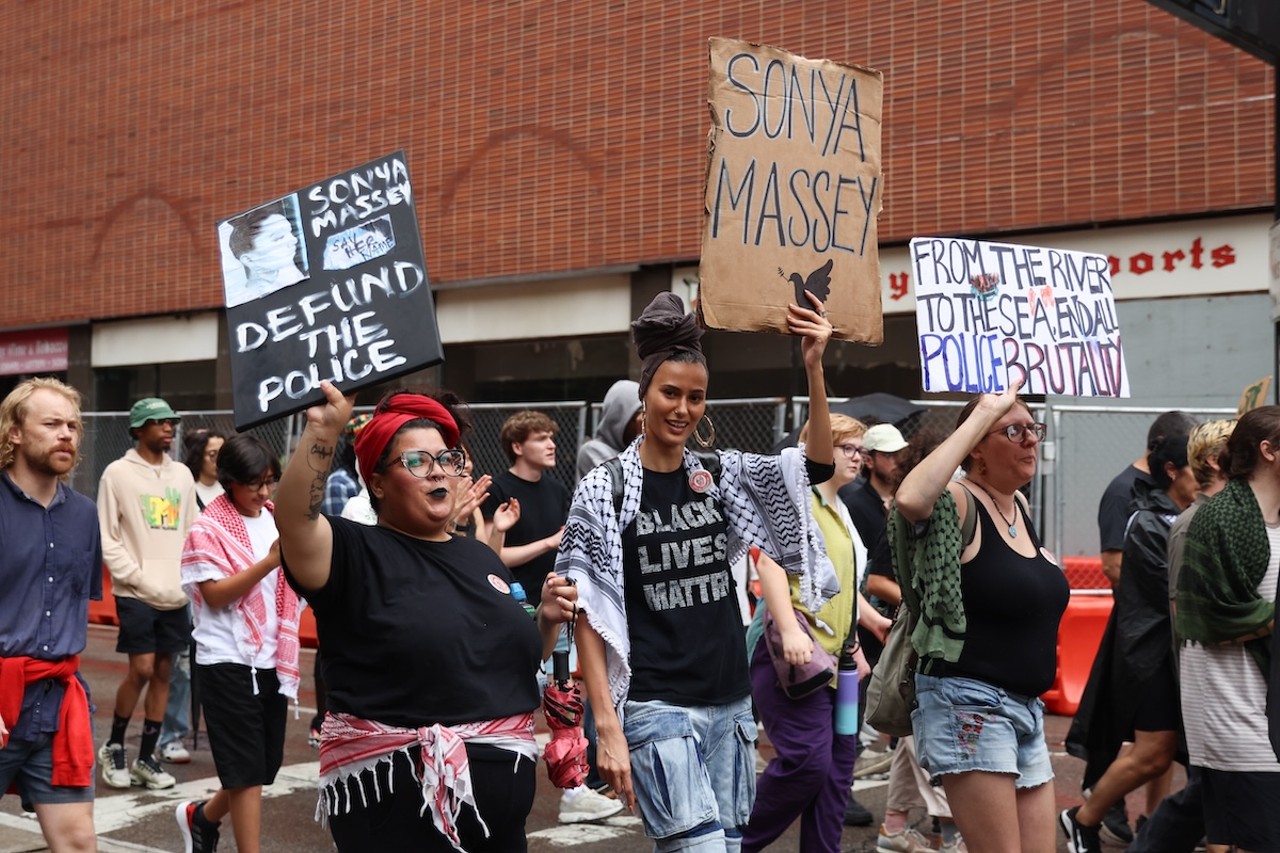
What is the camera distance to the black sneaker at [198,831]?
20.5 feet

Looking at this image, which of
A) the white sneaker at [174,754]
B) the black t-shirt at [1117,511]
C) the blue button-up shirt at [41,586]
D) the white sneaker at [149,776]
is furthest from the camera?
the white sneaker at [174,754]

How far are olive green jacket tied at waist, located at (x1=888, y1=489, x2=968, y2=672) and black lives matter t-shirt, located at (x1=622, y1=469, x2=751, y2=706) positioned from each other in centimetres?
66

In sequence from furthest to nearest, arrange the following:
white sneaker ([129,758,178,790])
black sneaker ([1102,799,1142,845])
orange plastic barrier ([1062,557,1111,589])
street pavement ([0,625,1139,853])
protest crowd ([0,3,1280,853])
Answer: orange plastic barrier ([1062,557,1111,589]) → white sneaker ([129,758,178,790]) → black sneaker ([1102,799,1142,845]) → street pavement ([0,625,1139,853]) → protest crowd ([0,3,1280,853])

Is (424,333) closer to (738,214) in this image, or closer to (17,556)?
(738,214)

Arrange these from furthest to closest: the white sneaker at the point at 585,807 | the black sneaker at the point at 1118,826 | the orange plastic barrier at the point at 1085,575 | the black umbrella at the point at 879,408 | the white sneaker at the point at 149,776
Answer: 1. the orange plastic barrier at the point at 1085,575
2. the black umbrella at the point at 879,408
3. the white sneaker at the point at 149,776
4. the white sneaker at the point at 585,807
5. the black sneaker at the point at 1118,826

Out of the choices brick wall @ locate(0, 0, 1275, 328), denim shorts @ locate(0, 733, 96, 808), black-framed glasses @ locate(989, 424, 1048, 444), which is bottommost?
denim shorts @ locate(0, 733, 96, 808)

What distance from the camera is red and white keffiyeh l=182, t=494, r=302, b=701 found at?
6.13 meters

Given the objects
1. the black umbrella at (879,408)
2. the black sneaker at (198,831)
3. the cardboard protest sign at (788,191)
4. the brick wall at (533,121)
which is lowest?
the black sneaker at (198,831)

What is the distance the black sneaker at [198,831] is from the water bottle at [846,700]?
8.65 feet

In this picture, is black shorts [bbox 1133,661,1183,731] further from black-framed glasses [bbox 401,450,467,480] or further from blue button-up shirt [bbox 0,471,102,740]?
blue button-up shirt [bbox 0,471,102,740]

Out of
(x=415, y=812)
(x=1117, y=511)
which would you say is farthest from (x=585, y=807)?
(x=415, y=812)

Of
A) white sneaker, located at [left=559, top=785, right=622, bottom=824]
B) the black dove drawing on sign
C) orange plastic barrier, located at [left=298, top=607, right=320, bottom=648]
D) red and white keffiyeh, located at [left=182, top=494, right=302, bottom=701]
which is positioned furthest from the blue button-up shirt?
orange plastic barrier, located at [left=298, top=607, right=320, bottom=648]

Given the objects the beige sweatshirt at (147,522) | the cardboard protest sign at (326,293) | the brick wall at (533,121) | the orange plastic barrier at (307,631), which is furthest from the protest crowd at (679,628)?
the brick wall at (533,121)

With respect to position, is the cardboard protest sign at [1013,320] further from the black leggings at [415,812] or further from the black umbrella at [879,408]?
the black umbrella at [879,408]
